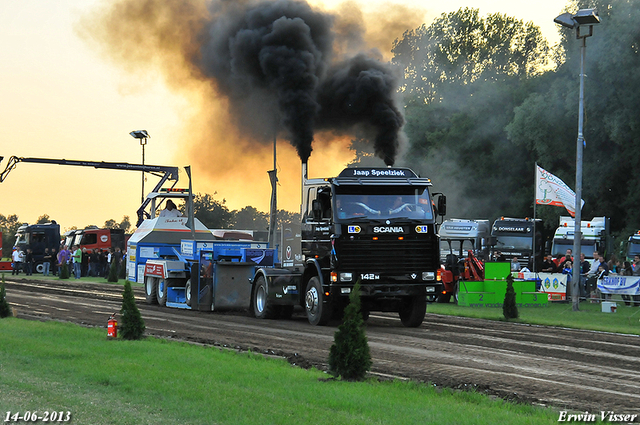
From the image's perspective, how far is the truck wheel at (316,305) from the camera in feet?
59.0

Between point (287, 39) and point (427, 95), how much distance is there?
5001cm

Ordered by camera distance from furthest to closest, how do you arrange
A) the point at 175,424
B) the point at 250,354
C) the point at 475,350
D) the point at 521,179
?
the point at 521,179 → the point at 475,350 → the point at 250,354 → the point at 175,424

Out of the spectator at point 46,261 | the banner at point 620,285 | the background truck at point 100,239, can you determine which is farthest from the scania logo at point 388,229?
the background truck at point 100,239

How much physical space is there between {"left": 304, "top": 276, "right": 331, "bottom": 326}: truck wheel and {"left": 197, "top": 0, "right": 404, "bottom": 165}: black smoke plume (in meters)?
6.94

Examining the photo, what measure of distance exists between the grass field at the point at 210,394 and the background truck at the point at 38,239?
44.2 metres

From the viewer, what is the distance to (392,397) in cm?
902

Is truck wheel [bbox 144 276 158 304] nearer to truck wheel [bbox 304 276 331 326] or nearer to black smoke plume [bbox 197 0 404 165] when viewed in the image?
black smoke plume [bbox 197 0 404 165]

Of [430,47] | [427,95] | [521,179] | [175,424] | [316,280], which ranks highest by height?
[430,47]

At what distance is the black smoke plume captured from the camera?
24.7m

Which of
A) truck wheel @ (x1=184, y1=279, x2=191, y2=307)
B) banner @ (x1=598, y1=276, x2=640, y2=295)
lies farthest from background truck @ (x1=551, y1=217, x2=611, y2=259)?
truck wheel @ (x1=184, y1=279, x2=191, y2=307)

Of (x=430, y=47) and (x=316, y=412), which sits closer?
(x=316, y=412)

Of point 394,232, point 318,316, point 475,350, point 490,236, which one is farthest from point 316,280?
point 490,236

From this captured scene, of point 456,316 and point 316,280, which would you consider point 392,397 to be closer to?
point 316,280

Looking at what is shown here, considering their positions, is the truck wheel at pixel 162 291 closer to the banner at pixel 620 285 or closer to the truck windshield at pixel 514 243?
the banner at pixel 620 285
